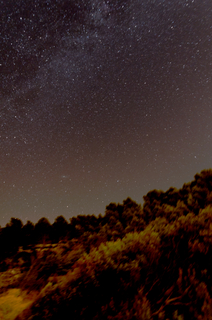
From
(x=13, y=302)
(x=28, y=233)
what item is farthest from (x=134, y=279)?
(x=28, y=233)

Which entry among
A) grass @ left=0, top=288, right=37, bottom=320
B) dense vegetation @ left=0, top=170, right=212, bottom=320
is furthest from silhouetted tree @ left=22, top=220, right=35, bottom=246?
dense vegetation @ left=0, top=170, right=212, bottom=320

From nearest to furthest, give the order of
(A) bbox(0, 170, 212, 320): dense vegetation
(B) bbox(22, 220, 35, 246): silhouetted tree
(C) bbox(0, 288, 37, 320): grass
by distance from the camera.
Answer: (A) bbox(0, 170, 212, 320): dense vegetation, (C) bbox(0, 288, 37, 320): grass, (B) bbox(22, 220, 35, 246): silhouetted tree

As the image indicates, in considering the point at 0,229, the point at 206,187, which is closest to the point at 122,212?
the point at 206,187

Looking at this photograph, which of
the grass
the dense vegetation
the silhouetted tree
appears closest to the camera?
the dense vegetation

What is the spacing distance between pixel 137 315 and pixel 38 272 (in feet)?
8.36

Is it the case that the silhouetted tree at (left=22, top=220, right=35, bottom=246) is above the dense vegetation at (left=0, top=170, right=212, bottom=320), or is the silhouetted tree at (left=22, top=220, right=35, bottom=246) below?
above

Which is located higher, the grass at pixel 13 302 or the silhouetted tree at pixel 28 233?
the silhouetted tree at pixel 28 233

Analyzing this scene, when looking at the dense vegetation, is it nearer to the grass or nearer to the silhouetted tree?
the grass

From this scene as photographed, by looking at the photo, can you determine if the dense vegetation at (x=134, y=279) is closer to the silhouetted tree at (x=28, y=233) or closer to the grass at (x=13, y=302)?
the grass at (x=13, y=302)

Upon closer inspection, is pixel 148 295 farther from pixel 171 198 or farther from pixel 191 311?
Result: pixel 171 198

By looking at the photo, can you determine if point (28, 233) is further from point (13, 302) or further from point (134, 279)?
point (134, 279)

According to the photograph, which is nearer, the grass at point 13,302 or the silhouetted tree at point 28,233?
the grass at point 13,302

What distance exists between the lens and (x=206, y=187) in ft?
41.7

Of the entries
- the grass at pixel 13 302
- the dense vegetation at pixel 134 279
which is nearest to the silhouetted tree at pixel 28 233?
the grass at pixel 13 302
